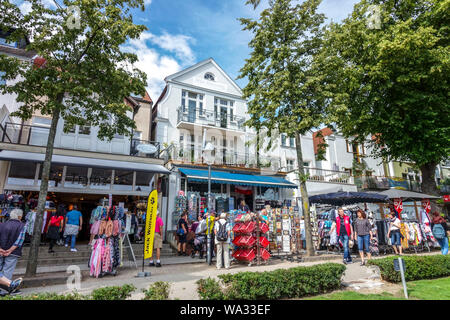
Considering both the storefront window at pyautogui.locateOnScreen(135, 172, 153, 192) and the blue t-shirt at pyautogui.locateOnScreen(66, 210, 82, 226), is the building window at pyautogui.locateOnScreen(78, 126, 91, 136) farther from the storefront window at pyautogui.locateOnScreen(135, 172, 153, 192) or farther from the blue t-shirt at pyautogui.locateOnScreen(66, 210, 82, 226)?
the blue t-shirt at pyautogui.locateOnScreen(66, 210, 82, 226)

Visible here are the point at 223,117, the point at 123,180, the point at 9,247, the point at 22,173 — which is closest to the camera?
the point at 9,247

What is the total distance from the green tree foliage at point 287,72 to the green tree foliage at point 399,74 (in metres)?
1.04

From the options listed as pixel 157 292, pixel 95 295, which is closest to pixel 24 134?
pixel 95 295

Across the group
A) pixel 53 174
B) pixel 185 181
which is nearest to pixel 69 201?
pixel 53 174

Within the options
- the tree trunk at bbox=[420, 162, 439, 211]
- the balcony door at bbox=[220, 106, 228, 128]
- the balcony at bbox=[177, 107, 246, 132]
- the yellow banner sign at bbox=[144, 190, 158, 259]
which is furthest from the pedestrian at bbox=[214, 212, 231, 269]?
the tree trunk at bbox=[420, 162, 439, 211]

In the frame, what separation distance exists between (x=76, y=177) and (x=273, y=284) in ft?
39.7

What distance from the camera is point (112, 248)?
803cm

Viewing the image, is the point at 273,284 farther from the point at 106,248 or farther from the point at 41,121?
the point at 41,121

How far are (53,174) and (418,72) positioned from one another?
18493 mm

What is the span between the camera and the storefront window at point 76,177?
13578 millimetres

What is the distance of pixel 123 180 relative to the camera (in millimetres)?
14930

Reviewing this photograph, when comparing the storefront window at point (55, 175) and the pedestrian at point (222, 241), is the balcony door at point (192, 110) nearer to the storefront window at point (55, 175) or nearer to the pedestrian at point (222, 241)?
the storefront window at point (55, 175)

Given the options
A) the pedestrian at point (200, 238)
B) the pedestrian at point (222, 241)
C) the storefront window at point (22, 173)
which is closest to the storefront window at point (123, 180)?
the storefront window at point (22, 173)
